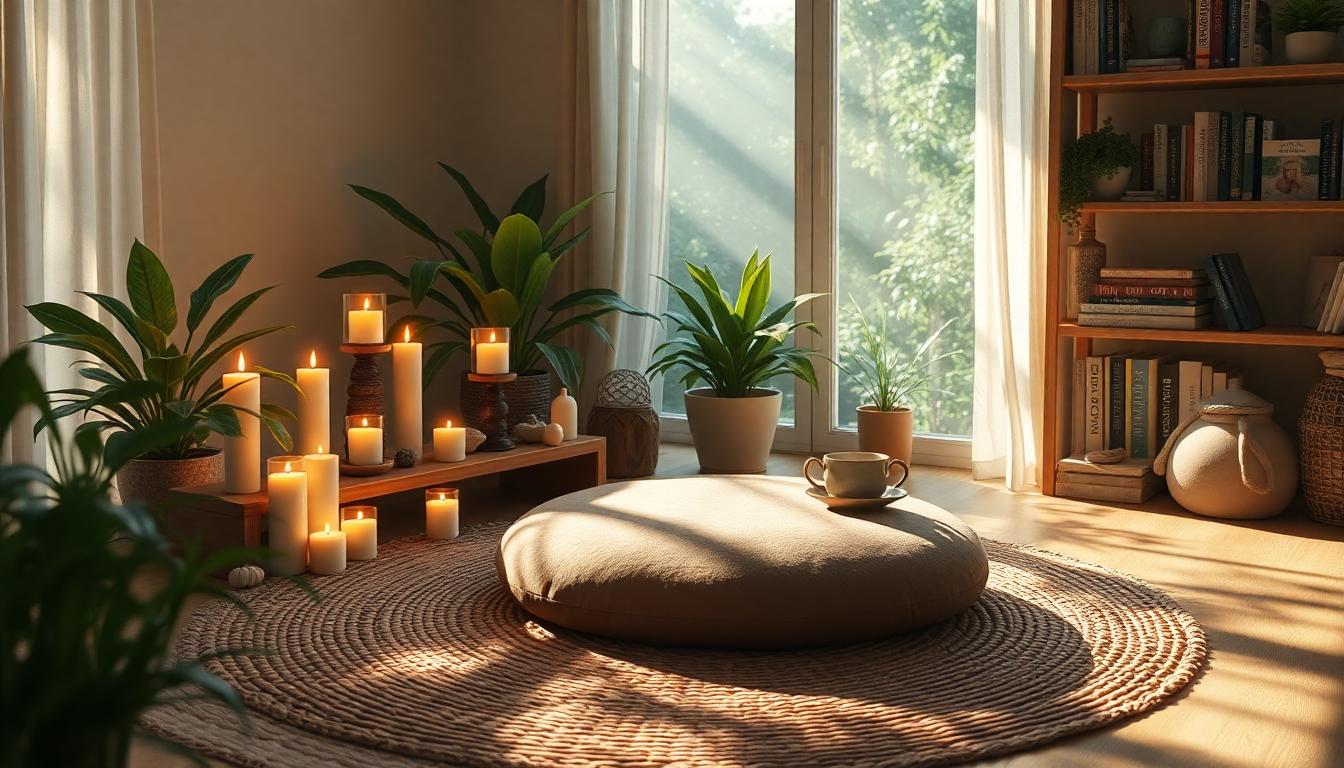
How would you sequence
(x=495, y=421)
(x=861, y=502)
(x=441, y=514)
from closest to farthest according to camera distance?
(x=861, y=502)
(x=441, y=514)
(x=495, y=421)

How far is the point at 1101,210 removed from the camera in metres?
3.67

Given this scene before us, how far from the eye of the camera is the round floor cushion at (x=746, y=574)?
7.27ft

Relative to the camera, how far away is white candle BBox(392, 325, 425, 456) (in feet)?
10.6

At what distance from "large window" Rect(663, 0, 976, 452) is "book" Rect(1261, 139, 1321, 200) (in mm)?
961

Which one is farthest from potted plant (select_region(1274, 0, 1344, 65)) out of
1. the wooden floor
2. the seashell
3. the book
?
the seashell

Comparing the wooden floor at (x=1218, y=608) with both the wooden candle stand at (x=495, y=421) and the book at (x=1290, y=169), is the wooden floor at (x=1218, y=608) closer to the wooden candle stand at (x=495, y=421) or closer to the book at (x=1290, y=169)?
the wooden candle stand at (x=495, y=421)

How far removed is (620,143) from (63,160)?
1.82 metres

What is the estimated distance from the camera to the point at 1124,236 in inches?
156

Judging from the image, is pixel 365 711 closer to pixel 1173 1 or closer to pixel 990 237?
pixel 990 237

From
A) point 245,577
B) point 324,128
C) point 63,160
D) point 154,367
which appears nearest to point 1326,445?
point 245,577

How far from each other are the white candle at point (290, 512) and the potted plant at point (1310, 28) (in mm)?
2810

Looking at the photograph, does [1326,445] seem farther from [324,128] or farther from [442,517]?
[324,128]

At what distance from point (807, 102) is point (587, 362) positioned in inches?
47.1

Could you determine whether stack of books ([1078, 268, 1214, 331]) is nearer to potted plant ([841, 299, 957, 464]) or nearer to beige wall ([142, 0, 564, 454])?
potted plant ([841, 299, 957, 464])
